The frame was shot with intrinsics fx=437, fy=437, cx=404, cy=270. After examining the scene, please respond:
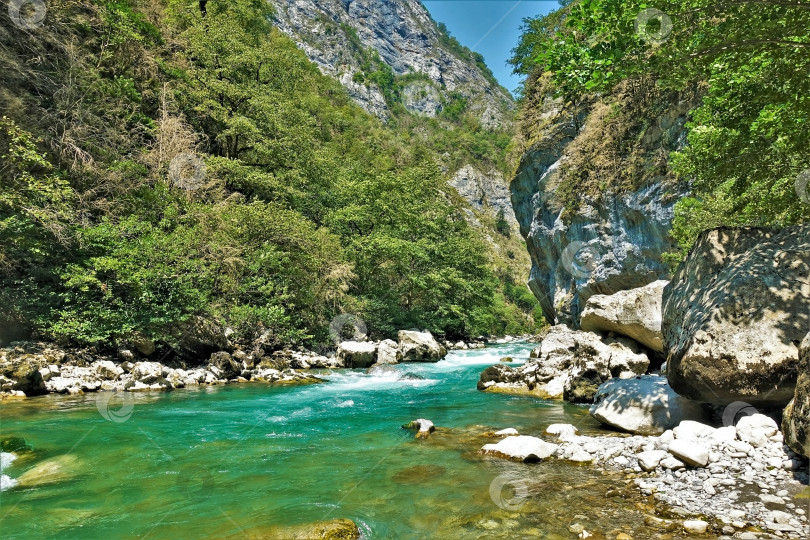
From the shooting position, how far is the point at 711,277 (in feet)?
22.7

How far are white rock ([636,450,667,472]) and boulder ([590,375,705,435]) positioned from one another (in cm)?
155

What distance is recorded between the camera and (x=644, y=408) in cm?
721

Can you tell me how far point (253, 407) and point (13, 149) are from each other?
32.2 feet

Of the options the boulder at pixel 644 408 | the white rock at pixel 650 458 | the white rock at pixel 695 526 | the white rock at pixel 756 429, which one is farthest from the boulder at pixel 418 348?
the white rock at pixel 695 526

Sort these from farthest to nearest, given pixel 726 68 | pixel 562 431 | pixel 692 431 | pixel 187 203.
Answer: pixel 187 203 < pixel 726 68 < pixel 562 431 < pixel 692 431

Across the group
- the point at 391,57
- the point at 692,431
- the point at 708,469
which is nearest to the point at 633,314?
the point at 692,431

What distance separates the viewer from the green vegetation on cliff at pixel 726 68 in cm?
588

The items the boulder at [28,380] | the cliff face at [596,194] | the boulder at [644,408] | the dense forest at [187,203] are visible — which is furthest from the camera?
the cliff face at [596,194]

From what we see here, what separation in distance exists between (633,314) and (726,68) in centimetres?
786

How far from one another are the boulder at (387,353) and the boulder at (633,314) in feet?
28.9

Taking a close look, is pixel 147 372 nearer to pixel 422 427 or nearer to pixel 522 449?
pixel 422 427

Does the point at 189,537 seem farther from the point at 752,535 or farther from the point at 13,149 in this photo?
the point at 13,149

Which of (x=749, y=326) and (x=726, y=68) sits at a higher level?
(x=726, y=68)

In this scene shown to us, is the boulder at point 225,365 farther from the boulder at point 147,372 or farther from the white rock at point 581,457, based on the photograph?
the white rock at point 581,457
